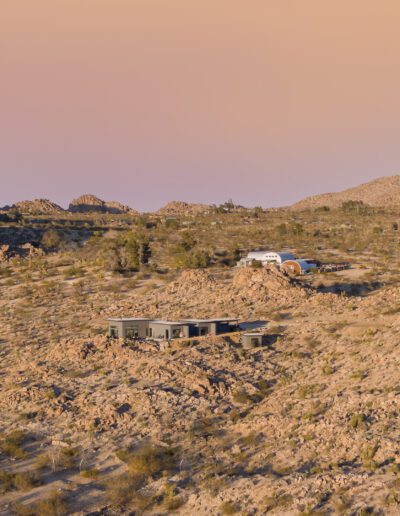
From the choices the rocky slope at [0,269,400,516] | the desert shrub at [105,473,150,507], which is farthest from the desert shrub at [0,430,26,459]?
the desert shrub at [105,473,150,507]

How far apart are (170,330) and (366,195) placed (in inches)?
6242

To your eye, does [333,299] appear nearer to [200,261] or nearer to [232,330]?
[232,330]

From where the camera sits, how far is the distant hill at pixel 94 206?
170 metres

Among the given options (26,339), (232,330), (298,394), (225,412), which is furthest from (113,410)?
(26,339)

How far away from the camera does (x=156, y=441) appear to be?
28.3 m

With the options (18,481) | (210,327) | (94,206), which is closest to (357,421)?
(18,481)

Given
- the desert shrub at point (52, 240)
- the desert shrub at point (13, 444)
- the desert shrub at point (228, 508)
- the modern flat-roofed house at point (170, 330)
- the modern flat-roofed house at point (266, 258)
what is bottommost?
the desert shrub at point (228, 508)

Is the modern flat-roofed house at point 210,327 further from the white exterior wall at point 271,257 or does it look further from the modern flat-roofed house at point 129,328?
the white exterior wall at point 271,257

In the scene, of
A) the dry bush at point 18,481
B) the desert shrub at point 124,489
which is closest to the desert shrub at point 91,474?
the desert shrub at point 124,489

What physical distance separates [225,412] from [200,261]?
3051cm

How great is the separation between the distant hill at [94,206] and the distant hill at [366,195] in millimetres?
50630

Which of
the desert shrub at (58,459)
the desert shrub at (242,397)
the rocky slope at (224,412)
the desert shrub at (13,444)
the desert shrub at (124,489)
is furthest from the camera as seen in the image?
the desert shrub at (242,397)

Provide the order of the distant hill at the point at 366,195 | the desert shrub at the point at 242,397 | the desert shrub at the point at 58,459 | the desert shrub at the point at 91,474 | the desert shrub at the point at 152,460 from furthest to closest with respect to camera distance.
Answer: the distant hill at the point at 366,195
the desert shrub at the point at 242,397
the desert shrub at the point at 58,459
the desert shrub at the point at 91,474
the desert shrub at the point at 152,460

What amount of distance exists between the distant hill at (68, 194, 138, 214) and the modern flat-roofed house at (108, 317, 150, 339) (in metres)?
129
